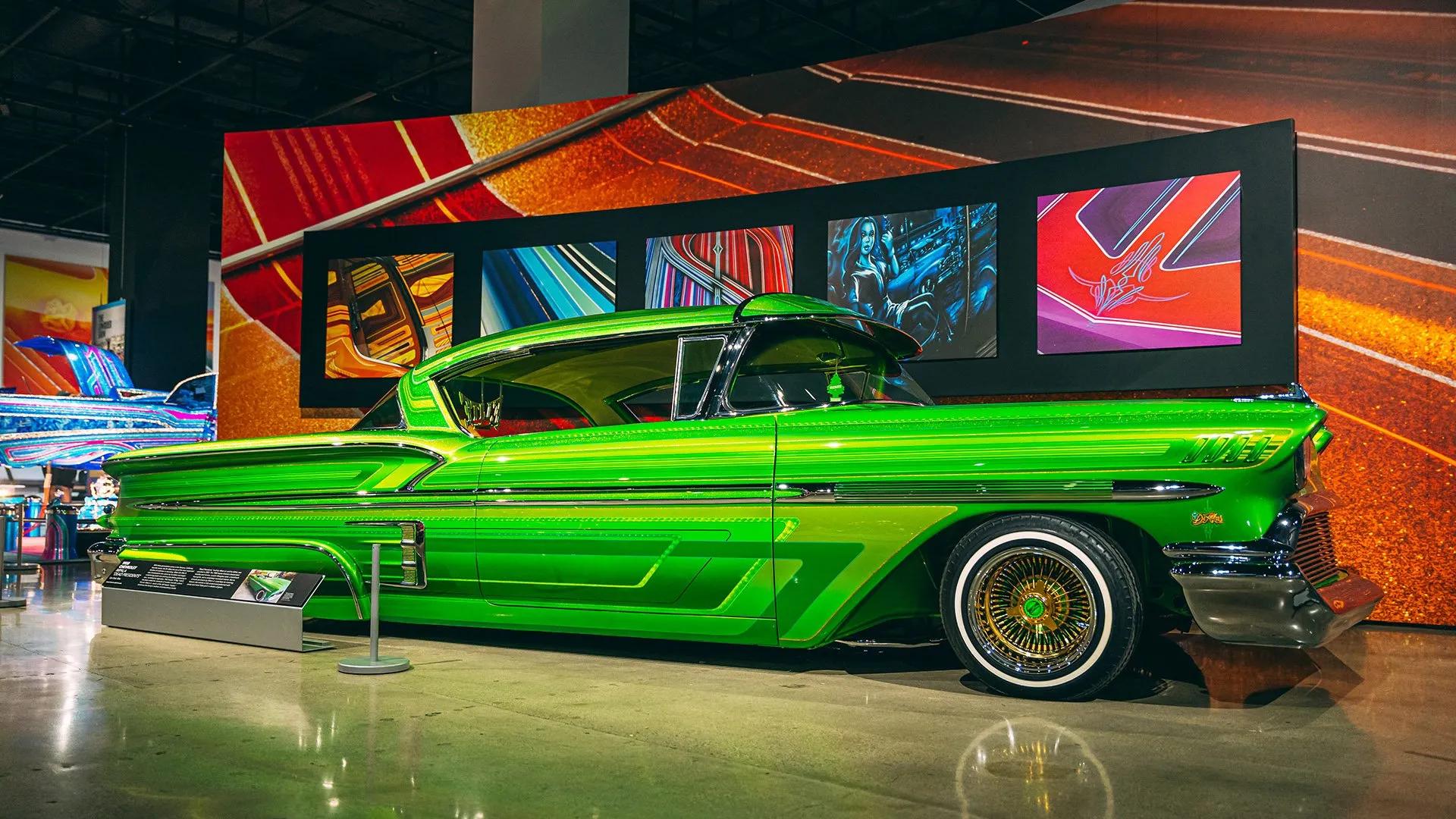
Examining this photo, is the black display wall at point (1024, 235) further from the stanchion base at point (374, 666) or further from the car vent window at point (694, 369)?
the stanchion base at point (374, 666)

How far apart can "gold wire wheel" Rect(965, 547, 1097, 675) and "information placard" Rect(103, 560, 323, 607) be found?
2951 mm

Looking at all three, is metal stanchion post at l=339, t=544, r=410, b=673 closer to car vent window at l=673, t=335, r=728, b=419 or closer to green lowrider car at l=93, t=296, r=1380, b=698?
green lowrider car at l=93, t=296, r=1380, b=698

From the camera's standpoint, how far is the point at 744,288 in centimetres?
793

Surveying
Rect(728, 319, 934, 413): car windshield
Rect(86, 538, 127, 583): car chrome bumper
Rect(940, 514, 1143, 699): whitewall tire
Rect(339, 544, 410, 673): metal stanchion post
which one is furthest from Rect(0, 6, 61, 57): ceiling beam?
Rect(940, 514, 1143, 699): whitewall tire

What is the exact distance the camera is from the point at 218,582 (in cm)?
534

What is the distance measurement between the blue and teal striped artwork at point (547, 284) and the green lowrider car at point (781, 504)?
2.90 m

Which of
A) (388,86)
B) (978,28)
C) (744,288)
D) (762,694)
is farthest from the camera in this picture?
(388,86)

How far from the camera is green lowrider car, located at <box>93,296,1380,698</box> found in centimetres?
368

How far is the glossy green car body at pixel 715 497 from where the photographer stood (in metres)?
3.73

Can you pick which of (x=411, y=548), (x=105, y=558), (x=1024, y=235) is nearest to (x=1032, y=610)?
(x=411, y=548)

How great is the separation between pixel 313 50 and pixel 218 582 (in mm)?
12960

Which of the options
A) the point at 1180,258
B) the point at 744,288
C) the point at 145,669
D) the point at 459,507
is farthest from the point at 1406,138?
the point at 145,669

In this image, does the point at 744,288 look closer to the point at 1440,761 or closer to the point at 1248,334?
the point at 1248,334

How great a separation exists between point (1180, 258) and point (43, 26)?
15.0 m
